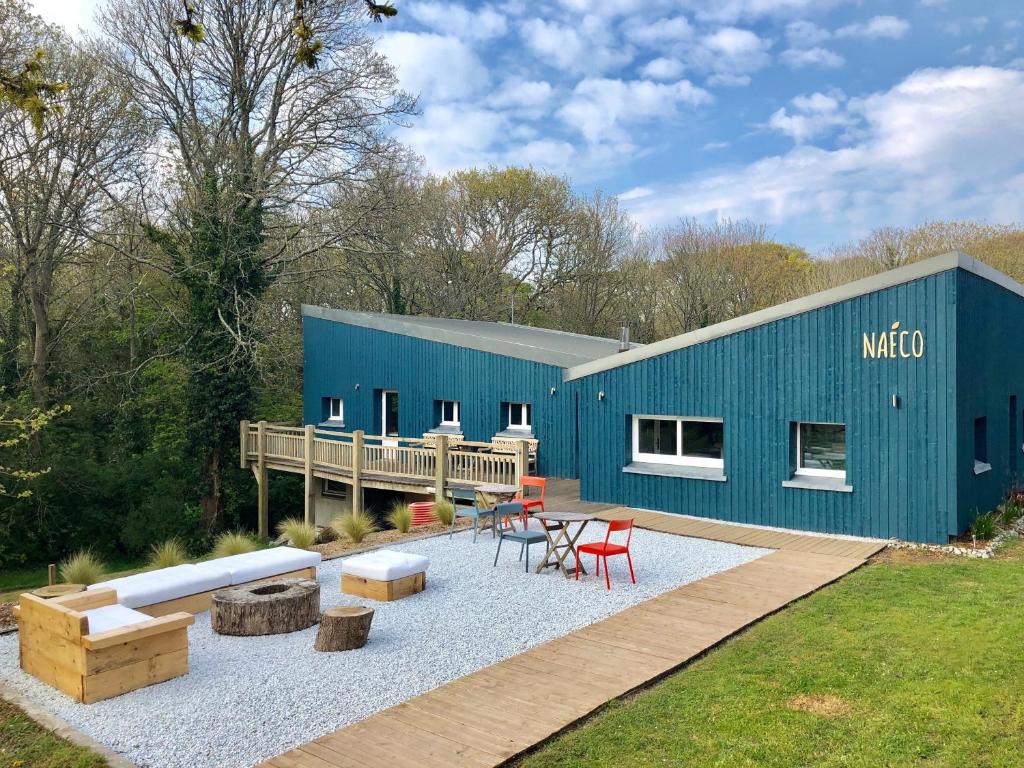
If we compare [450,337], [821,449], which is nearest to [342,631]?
[821,449]

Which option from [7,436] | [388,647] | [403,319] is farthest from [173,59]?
[388,647]

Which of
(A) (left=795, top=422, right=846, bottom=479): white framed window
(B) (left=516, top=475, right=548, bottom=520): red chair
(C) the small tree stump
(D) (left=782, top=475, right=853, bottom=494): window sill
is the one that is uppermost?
(A) (left=795, top=422, right=846, bottom=479): white framed window

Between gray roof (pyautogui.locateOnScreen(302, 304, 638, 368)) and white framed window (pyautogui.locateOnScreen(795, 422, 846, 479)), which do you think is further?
gray roof (pyautogui.locateOnScreen(302, 304, 638, 368))

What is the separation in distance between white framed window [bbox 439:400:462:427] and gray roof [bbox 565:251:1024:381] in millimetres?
5915

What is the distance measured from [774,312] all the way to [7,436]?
17078mm

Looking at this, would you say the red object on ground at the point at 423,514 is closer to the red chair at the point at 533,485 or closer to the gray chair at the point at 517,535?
the red chair at the point at 533,485

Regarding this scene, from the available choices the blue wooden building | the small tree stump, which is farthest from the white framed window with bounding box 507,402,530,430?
the small tree stump

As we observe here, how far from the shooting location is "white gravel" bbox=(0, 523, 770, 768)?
491cm

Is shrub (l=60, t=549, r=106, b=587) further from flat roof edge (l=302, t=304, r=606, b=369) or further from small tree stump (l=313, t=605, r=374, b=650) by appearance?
flat roof edge (l=302, t=304, r=606, b=369)

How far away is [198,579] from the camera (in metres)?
7.59

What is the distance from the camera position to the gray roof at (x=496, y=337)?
57.0 ft

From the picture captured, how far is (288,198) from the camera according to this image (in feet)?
75.7

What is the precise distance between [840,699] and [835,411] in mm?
6420

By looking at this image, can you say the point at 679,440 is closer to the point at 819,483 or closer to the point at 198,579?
the point at 819,483
